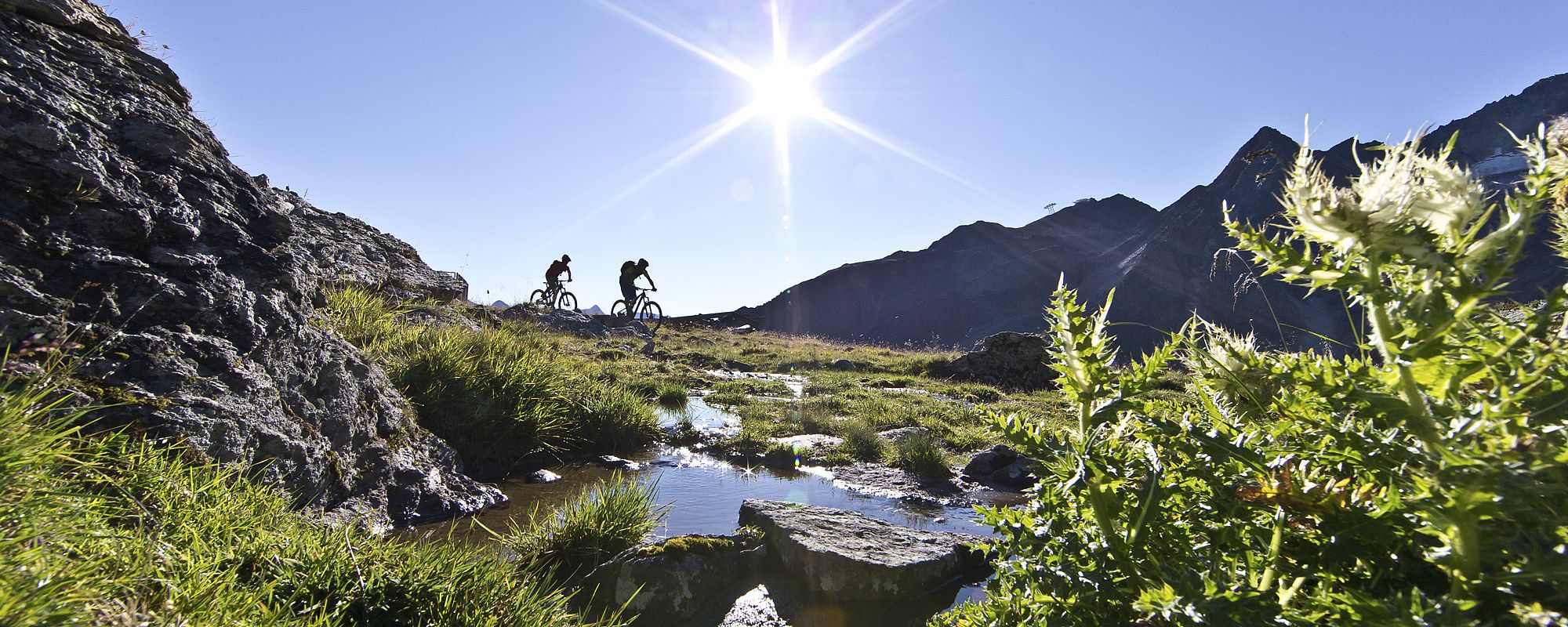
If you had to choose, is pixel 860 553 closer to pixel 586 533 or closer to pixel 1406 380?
pixel 586 533

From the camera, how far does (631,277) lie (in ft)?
81.4

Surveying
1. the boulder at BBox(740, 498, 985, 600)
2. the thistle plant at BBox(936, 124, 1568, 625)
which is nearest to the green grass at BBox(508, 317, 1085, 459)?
the boulder at BBox(740, 498, 985, 600)

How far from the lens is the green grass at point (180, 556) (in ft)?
4.79

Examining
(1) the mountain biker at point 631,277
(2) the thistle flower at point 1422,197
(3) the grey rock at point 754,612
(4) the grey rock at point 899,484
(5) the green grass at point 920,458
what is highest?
(1) the mountain biker at point 631,277

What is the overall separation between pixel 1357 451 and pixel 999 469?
20.1 feet

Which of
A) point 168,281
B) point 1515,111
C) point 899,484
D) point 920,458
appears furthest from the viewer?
point 1515,111

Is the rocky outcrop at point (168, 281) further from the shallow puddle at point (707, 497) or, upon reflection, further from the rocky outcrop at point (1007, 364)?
the rocky outcrop at point (1007, 364)

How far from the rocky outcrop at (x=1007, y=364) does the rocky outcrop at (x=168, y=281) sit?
12613 millimetres

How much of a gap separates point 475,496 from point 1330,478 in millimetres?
5011

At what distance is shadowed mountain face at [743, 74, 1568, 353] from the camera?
69.8 meters

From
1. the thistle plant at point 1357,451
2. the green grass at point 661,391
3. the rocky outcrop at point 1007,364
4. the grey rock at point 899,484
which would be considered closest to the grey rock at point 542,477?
the grey rock at point 899,484

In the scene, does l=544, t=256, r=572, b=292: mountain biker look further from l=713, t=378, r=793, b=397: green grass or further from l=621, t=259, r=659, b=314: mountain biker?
l=713, t=378, r=793, b=397: green grass

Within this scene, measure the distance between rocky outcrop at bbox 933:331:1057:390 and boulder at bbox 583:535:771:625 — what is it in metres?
12.0

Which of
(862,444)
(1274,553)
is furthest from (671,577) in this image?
(862,444)
